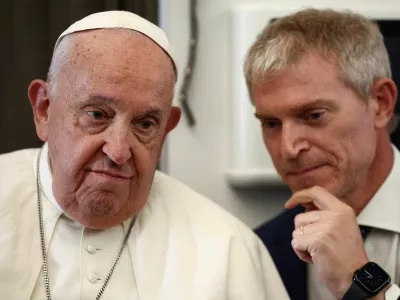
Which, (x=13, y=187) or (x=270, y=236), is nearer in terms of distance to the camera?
(x=13, y=187)

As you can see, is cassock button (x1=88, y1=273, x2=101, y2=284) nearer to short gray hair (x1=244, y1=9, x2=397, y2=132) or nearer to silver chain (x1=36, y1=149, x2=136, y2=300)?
silver chain (x1=36, y1=149, x2=136, y2=300)

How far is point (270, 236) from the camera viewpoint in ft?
5.42

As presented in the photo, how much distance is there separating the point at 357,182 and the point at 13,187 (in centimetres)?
82

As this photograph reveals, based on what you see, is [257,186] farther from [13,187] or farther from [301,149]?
[13,187]

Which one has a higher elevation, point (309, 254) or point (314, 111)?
point (314, 111)

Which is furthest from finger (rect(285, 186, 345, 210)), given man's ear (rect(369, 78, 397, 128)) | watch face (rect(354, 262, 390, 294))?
man's ear (rect(369, 78, 397, 128))

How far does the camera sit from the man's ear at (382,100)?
1.42 meters

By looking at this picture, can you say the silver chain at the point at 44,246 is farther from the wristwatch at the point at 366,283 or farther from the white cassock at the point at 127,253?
the wristwatch at the point at 366,283

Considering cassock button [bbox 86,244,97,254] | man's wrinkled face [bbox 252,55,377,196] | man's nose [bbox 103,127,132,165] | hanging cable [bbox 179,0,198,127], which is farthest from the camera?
hanging cable [bbox 179,0,198,127]

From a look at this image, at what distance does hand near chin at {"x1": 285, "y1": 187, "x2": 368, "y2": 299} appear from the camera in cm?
123

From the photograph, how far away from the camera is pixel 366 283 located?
1202 millimetres

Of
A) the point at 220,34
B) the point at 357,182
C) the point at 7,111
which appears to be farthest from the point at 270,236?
the point at 7,111

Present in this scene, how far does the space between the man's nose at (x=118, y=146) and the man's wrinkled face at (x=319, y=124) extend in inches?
17.0

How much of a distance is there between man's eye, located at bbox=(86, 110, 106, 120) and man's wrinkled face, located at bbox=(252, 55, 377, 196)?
0.46 meters
